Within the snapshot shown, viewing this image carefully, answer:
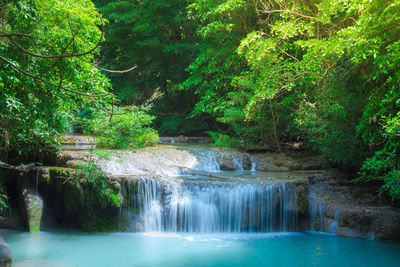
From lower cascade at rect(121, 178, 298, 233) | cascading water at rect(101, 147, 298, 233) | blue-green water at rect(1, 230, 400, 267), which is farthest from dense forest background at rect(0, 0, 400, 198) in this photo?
lower cascade at rect(121, 178, 298, 233)

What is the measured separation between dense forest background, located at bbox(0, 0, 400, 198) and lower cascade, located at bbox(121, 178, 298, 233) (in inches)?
82.7

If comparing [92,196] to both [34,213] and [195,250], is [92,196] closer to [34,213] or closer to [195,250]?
[34,213]

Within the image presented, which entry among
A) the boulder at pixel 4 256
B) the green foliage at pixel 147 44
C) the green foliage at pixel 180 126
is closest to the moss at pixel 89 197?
the boulder at pixel 4 256

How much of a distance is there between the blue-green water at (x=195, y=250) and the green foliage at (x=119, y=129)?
3615 millimetres

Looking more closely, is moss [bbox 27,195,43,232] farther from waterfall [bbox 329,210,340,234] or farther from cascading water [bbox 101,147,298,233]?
waterfall [bbox 329,210,340,234]

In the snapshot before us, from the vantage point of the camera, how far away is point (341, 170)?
10625mm

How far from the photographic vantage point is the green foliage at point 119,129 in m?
10.6

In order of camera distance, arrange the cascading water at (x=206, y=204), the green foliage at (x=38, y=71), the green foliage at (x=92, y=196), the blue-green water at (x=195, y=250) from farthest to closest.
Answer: the cascading water at (x=206, y=204) < the green foliage at (x=92, y=196) < the blue-green water at (x=195, y=250) < the green foliage at (x=38, y=71)

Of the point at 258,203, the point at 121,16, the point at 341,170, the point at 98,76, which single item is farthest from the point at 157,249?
the point at 121,16

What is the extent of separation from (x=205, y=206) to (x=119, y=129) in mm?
4315

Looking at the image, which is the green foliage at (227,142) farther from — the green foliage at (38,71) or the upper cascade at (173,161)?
the green foliage at (38,71)

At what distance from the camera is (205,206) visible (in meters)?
8.58

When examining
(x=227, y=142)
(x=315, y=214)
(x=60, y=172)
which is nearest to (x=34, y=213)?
(x=60, y=172)

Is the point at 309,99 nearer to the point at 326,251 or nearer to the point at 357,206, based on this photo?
the point at 357,206
